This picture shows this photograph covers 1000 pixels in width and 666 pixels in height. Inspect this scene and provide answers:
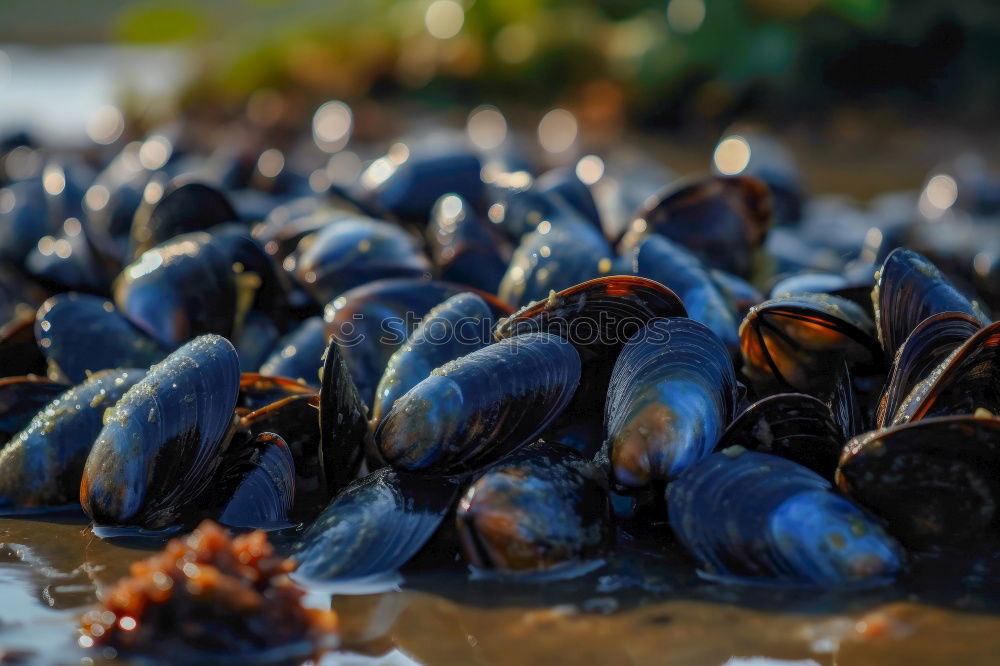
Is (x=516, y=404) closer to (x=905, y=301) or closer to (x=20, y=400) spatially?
(x=905, y=301)

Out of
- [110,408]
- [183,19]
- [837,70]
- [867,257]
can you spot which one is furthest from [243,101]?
[110,408]

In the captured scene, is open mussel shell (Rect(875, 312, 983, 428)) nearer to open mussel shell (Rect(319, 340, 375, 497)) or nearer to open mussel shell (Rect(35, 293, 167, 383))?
open mussel shell (Rect(319, 340, 375, 497))

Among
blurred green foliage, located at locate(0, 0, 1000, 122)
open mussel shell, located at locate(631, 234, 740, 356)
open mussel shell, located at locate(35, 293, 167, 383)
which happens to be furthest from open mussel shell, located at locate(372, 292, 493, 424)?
blurred green foliage, located at locate(0, 0, 1000, 122)

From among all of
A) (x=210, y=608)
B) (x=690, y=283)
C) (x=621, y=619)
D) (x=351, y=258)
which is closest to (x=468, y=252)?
(x=351, y=258)

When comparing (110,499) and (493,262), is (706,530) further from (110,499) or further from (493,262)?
(493,262)

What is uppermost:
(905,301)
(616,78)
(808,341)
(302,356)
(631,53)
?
(631,53)
